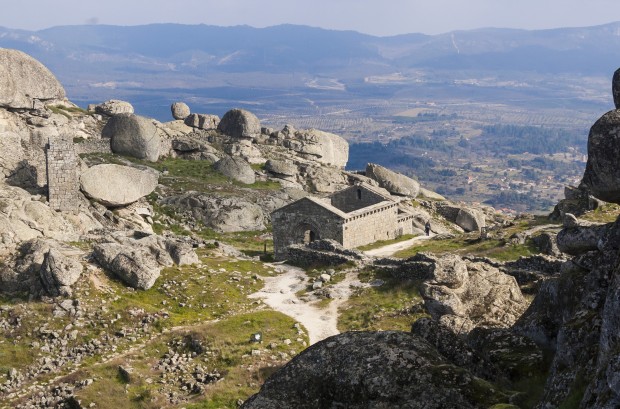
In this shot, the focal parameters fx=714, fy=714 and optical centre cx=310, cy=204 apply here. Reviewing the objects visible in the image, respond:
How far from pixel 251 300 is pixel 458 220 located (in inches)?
1912

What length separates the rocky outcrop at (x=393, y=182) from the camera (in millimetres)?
93875

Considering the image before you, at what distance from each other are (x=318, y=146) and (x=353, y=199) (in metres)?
42.7

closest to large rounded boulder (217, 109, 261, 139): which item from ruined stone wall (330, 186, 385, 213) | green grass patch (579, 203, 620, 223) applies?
ruined stone wall (330, 186, 385, 213)

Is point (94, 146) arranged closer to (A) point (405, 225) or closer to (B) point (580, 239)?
(A) point (405, 225)

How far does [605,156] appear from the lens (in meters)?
13.5

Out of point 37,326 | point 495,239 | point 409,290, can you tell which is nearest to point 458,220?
point 495,239

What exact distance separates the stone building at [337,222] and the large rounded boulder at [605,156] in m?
37.3

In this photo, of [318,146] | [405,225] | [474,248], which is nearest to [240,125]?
[318,146]

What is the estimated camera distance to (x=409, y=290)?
3988 centimetres

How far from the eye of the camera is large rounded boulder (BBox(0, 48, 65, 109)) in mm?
72562

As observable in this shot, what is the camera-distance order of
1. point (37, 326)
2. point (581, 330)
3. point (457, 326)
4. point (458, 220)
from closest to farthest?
1. point (581, 330)
2. point (457, 326)
3. point (37, 326)
4. point (458, 220)

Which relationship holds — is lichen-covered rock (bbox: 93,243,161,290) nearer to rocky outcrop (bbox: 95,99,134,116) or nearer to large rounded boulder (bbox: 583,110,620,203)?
large rounded boulder (bbox: 583,110,620,203)

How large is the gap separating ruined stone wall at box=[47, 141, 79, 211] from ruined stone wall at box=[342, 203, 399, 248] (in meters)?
20.5

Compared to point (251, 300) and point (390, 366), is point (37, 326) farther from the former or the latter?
point (390, 366)
